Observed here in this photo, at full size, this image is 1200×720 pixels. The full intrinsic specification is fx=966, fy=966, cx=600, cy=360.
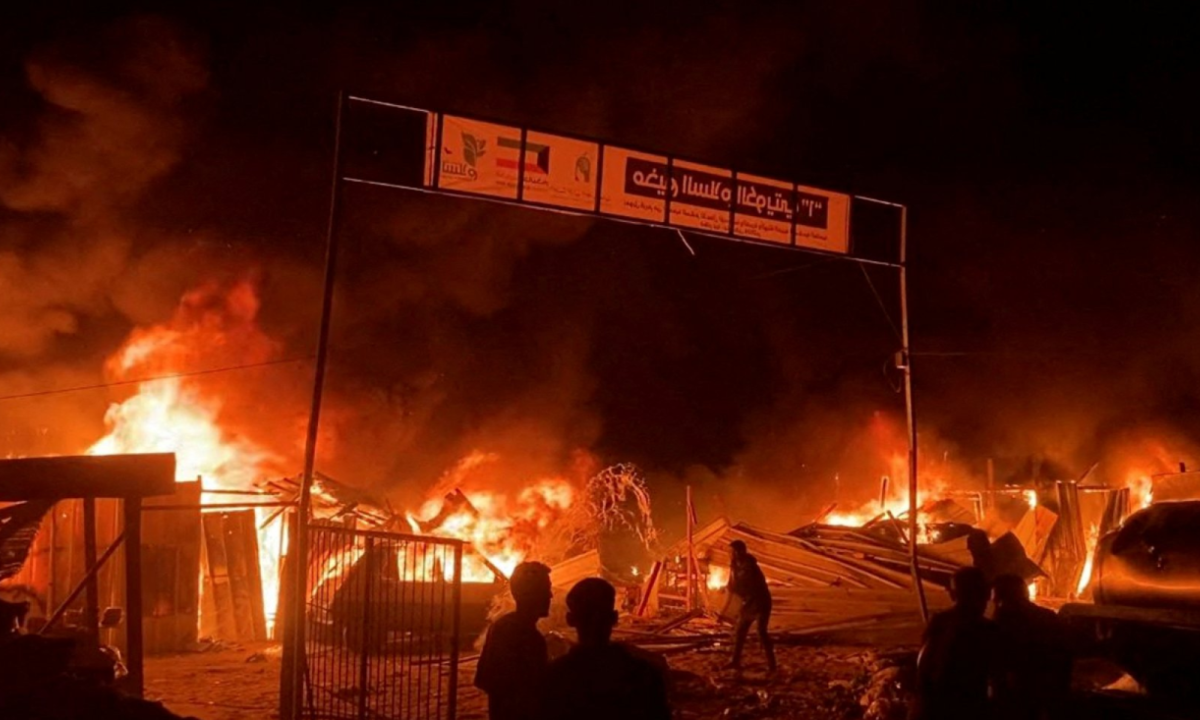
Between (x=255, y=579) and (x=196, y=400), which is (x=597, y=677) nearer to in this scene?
(x=255, y=579)

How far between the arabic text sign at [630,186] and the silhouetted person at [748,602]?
13.9ft

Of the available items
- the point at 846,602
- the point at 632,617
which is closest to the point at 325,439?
the point at 632,617

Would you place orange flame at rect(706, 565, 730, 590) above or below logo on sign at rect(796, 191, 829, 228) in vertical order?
below

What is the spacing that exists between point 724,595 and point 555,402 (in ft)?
65.7

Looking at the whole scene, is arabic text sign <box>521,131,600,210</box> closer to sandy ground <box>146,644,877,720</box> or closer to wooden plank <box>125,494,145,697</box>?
sandy ground <box>146,644,877,720</box>

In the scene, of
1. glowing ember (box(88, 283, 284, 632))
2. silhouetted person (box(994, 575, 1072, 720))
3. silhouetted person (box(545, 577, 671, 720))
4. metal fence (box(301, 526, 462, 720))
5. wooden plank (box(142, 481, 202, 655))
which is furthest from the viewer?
glowing ember (box(88, 283, 284, 632))

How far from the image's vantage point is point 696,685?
36.1ft

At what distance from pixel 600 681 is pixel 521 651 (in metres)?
1.32

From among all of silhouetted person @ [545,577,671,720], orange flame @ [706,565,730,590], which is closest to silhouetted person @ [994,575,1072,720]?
silhouetted person @ [545,577,671,720]

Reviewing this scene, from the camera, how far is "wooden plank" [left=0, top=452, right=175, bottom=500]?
6207 millimetres

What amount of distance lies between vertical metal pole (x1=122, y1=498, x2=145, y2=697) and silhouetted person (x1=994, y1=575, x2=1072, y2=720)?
5.17m

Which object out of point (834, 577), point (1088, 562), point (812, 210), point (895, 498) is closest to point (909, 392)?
point (812, 210)

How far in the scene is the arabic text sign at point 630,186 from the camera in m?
11.0

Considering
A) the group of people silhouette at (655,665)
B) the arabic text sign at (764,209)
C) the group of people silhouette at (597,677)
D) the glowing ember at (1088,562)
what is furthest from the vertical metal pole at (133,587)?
the glowing ember at (1088,562)
